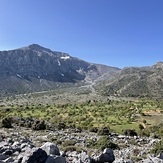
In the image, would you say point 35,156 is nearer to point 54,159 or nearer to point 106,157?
point 54,159

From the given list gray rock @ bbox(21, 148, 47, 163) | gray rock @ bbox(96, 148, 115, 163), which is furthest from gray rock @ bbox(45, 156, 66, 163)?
gray rock @ bbox(96, 148, 115, 163)

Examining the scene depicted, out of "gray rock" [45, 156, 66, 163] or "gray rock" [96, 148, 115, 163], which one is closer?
"gray rock" [45, 156, 66, 163]

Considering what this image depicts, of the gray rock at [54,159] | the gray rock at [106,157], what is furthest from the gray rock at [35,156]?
the gray rock at [106,157]

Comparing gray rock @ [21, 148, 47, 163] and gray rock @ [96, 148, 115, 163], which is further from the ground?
gray rock @ [21, 148, 47, 163]

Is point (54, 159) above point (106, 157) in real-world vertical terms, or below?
above

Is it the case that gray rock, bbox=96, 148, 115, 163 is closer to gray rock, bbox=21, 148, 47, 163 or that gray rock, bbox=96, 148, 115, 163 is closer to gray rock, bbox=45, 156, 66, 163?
gray rock, bbox=45, 156, 66, 163

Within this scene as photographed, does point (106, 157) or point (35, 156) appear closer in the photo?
point (35, 156)

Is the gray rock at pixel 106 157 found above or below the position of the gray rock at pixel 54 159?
below

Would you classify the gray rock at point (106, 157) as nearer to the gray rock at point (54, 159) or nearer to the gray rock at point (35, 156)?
the gray rock at point (54, 159)

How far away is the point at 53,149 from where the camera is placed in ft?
45.4

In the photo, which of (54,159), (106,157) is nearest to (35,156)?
(54,159)

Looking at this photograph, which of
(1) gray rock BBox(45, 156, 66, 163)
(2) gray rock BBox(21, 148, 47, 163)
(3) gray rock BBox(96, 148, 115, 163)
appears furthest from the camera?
(3) gray rock BBox(96, 148, 115, 163)

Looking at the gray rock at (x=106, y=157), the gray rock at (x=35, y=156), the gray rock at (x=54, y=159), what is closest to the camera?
the gray rock at (x=35, y=156)

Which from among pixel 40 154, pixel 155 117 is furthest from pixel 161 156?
pixel 155 117
